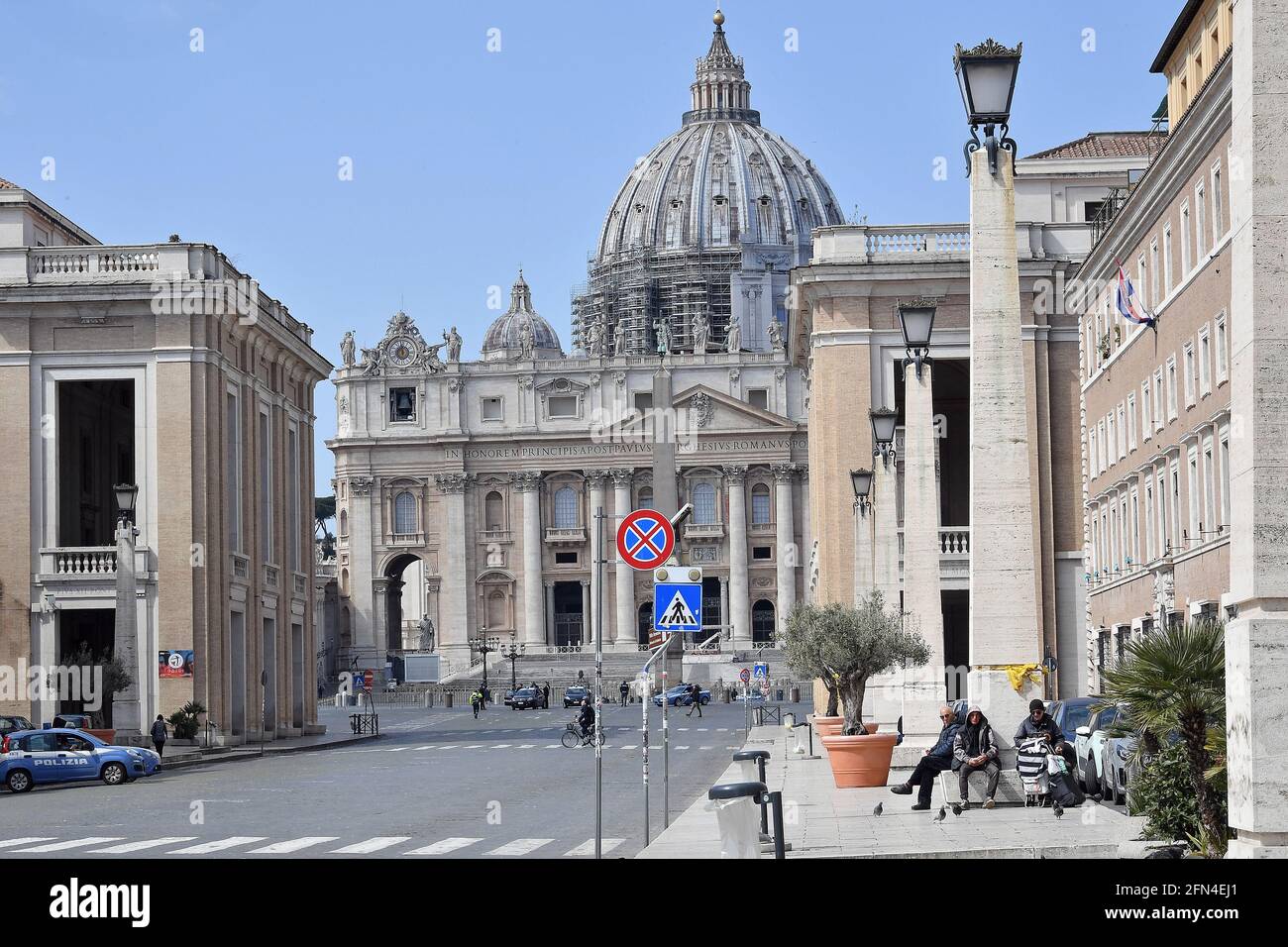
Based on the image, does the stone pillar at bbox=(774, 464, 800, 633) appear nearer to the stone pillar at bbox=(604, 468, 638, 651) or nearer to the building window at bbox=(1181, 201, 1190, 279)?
the stone pillar at bbox=(604, 468, 638, 651)

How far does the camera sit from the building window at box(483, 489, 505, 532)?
146250 millimetres

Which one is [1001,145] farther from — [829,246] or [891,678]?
[829,246]

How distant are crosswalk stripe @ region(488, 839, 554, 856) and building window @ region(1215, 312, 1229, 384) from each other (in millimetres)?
18709

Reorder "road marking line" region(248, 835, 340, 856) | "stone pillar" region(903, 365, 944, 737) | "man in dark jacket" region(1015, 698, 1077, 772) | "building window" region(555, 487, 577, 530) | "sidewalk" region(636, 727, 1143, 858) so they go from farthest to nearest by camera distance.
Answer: "building window" region(555, 487, 577, 530) → "stone pillar" region(903, 365, 944, 737) → "road marking line" region(248, 835, 340, 856) → "man in dark jacket" region(1015, 698, 1077, 772) → "sidewalk" region(636, 727, 1143, 858)

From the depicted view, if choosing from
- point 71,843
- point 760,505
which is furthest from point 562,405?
Result: point 71,843

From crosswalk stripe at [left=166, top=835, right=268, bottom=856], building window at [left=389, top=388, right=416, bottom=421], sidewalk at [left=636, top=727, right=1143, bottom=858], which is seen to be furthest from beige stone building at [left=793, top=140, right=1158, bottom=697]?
building window at [left=389, top=388, right=416, bottom=421]

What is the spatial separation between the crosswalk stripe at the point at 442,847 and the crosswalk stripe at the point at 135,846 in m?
2.95

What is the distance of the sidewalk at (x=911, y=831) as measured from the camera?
14758mm

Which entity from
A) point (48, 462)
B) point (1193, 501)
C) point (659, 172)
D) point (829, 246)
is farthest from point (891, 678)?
point (659, 172)

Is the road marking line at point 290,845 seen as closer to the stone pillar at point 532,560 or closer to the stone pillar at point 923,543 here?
the stone pillar at point 923,543

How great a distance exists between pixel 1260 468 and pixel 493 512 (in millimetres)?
137041

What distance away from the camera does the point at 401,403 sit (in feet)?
483

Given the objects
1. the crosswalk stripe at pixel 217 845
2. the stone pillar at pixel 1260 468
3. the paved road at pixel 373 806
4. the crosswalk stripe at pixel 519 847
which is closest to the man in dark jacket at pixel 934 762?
the paved road at pixel 373 806

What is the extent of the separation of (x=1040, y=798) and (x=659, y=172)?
582ft
